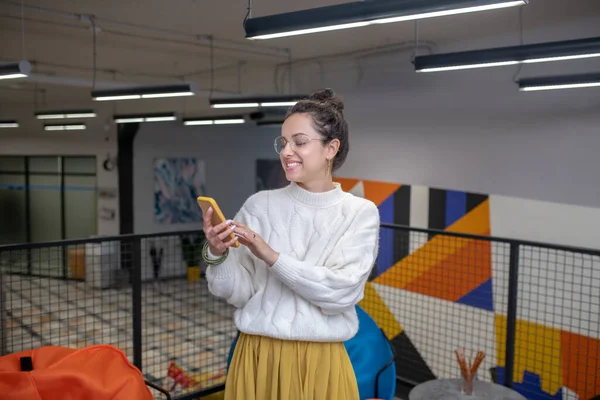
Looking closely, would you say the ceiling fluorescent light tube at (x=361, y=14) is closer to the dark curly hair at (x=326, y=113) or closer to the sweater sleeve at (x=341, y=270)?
the dark curly hair at (x=326, y=113)

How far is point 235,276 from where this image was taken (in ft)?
4.82

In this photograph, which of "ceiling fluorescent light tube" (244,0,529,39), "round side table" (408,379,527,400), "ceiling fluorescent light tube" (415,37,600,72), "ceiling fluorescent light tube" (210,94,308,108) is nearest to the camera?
"ceiling fluorescent light tube" (244,0,529,39)

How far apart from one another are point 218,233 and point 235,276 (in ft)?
0.72

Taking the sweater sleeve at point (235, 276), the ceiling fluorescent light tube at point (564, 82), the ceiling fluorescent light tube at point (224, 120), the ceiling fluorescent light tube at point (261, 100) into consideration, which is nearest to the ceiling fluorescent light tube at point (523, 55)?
the ceiling fluorescent light tube at point (564, 82)

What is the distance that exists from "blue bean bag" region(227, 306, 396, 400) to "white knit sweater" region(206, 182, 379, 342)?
537mm

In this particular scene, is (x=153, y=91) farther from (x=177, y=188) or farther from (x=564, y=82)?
(x=177, y=188)

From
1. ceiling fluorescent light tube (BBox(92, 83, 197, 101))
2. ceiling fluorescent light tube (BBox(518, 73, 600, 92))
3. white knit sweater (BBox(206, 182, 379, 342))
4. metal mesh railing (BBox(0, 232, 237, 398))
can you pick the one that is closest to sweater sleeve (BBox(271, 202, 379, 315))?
white knit sweater (BBox(206, 182, 379, 342))

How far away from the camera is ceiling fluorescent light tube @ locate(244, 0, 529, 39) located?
2.13 m

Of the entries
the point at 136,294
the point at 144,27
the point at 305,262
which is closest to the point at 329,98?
the point at 305,262

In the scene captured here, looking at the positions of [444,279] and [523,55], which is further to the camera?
[444,279]

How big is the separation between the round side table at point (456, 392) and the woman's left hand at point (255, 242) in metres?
1.97

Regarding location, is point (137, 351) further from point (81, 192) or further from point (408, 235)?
point (81, 192)

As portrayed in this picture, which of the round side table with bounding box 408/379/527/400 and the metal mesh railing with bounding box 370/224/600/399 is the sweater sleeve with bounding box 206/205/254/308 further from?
the metal mesh railing with bounding box 370/224/600/399

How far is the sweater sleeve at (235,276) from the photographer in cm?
144
